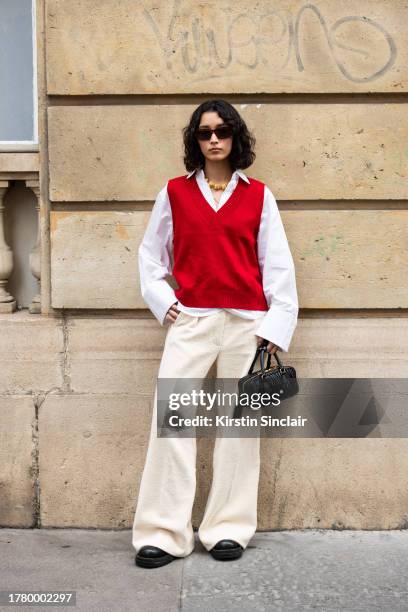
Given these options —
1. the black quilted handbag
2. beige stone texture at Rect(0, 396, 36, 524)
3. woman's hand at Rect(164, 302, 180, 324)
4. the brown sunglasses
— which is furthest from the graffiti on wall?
beige stone texture at Rect(0, 396, 36, 524)

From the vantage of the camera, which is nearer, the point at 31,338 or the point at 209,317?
the point at 209,317

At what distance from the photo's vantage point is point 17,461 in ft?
15.1

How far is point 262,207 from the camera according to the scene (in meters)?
4.08

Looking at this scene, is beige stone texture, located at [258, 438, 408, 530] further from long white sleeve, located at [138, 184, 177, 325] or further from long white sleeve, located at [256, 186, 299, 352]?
long white sleeve, located at [138, 184, 177, 325]

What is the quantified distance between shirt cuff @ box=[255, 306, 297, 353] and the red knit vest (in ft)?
0.28

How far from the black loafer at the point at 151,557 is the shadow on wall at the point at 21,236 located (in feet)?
5.13

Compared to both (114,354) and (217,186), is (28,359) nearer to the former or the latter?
(114,354)

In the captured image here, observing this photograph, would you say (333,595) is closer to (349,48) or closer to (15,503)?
(15,503)

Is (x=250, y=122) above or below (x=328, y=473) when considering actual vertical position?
above

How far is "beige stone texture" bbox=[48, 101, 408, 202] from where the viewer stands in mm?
4434

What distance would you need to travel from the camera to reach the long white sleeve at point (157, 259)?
13.4 ft

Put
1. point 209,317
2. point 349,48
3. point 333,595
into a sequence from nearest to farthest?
point 333,595 → point 209,317 → point 349,48

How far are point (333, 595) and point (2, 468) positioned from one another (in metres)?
1.86

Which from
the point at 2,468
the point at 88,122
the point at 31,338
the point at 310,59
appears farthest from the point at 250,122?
the point at 2,468
